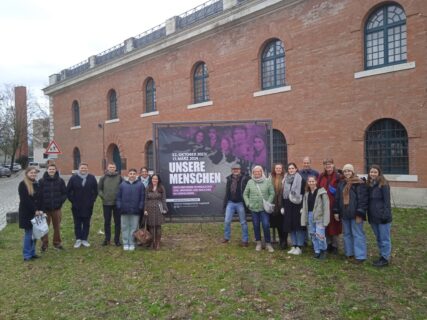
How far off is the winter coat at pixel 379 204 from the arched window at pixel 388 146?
7.42 metres

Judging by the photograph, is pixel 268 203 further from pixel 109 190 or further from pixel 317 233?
pixel 109 190

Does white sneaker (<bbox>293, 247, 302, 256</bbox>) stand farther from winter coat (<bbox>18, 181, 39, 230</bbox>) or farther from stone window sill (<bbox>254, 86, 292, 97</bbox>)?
stone window sill (<bbox>254, 86, 292, 97</bbox>)

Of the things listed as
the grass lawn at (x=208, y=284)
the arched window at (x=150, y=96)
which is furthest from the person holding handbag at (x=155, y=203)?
the arched window at (x=150, y=96)

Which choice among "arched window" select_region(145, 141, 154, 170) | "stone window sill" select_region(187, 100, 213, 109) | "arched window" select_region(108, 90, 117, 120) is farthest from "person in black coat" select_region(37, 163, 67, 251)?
"arched window" select_region(108, 90, 117, 120)

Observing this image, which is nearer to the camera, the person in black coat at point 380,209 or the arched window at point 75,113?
the person in black coat at point 380,209

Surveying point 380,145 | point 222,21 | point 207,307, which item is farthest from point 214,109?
point 207,307

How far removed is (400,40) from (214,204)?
8935mm

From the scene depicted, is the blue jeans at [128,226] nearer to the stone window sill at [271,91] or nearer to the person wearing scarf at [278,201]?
the person wearing scarf at [278,201]

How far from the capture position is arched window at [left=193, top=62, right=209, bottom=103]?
21.0 metres

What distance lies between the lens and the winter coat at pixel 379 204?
667 cm

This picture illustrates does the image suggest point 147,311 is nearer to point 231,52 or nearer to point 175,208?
point 175,208

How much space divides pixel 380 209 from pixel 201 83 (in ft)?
51.9

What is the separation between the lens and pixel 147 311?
5207 mm

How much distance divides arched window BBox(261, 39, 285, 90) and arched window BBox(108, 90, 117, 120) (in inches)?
552
